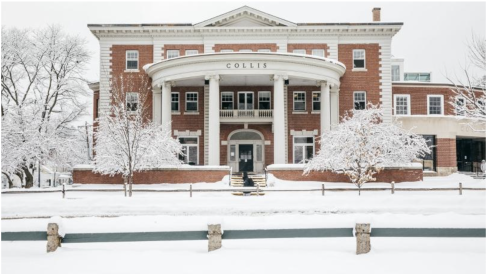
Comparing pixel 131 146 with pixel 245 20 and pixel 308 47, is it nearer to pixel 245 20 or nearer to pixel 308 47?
pixel 245 20

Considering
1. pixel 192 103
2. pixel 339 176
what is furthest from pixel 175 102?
pixel 339 176

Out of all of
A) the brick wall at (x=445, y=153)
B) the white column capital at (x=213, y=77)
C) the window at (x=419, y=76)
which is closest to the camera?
the white column capital at (x=213, y=77)

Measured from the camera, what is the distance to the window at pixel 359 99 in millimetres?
35938

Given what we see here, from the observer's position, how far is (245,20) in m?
35.7

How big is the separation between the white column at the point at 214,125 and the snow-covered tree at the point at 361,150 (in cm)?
605

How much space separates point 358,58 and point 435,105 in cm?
883

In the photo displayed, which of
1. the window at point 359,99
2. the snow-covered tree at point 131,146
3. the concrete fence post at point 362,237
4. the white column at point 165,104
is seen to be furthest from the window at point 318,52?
the concrete fence post at point 362,237

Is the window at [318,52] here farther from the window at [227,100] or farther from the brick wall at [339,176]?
the brick wall at [339,176]

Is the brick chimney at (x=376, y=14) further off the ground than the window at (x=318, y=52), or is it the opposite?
Result: the brick chimney at (x=376, y=14)

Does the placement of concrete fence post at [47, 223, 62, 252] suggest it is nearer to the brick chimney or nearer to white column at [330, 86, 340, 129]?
white column at [330, 86, 340, 129]

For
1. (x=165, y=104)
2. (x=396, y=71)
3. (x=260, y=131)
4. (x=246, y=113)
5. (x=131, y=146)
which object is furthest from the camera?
(x=396, y=71)

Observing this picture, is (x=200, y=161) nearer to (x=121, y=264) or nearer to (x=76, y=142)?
(x=76, y=142)

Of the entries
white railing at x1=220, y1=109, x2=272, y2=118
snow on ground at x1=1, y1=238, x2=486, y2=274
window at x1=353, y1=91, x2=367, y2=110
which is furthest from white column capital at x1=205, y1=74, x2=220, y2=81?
snow on ground at x1=1, y1=238, x2=486, y2=274

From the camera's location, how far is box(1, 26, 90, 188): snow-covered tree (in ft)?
95.2
